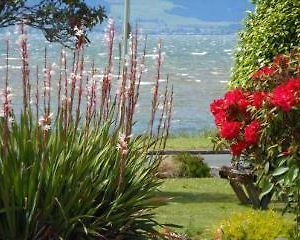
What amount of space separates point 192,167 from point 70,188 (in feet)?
38.5

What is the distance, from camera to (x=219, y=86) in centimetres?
12256

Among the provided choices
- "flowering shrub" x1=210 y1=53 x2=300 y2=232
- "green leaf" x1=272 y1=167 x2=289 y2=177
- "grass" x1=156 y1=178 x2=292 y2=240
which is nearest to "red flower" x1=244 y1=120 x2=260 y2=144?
"flowering shrub" x1=210 y1=53 x2=300 y2=232

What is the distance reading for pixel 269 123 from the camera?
7.88m

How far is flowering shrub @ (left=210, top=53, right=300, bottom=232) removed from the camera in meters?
7.76

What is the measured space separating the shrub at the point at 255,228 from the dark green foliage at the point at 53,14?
26.7ft

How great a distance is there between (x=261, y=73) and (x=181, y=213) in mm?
4960

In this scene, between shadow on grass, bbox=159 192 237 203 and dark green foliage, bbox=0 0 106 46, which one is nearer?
shadow on grass, bbox=159 192 237 203

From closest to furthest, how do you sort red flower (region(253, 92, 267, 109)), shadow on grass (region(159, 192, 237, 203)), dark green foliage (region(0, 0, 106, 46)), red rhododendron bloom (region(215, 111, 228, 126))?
red flower (region(253, 92, 267, 109)) < red rhododendron bloom (region(215, 111, 228, 126)) < shadow on grass (region(159, 192, 237, 203)) < dark green foliage (region(0, 0, 106, 46))

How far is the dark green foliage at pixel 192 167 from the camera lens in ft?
61.4

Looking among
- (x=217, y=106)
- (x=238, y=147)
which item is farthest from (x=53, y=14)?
(x=238, y=147)

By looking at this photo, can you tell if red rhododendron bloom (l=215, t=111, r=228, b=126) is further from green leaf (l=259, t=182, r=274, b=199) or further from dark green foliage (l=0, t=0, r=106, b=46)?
dark green foliage (l=0, t=0, r=106, b=46)

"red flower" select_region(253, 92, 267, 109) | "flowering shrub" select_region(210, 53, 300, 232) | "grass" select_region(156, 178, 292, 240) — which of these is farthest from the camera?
"grass" select_region(156, 178, 292, 240)

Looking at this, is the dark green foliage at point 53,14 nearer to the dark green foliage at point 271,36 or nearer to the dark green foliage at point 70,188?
the dark green foliage at point 271,36

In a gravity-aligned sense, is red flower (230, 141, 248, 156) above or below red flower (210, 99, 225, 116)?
below
